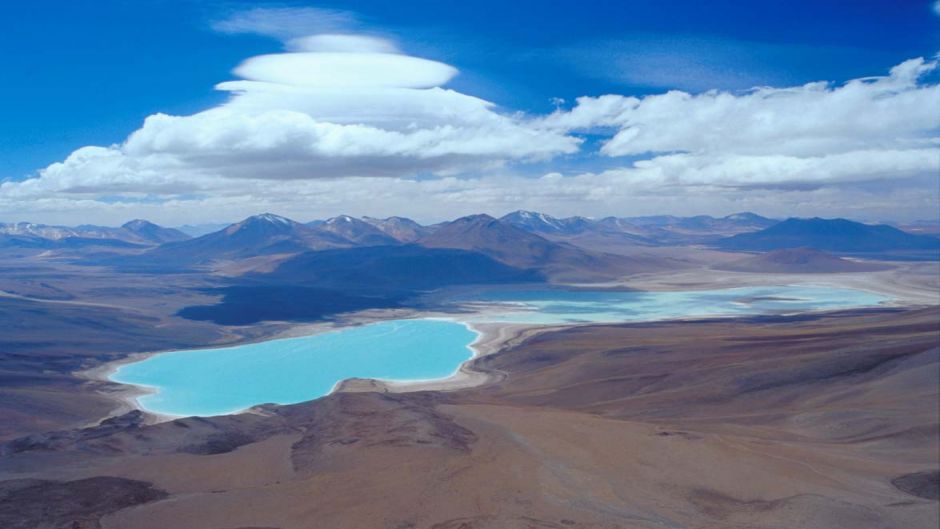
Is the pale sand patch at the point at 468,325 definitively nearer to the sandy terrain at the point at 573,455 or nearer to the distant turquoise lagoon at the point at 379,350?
the distant turquoise lagoon at the point at 379,350

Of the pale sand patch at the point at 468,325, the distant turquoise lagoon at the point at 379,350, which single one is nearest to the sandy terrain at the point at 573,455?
the pale sand patch at the point at 468,325

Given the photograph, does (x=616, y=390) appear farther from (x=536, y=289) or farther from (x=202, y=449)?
(x=536, y=289)

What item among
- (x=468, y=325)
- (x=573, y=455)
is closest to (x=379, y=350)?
(x=468, y=325)

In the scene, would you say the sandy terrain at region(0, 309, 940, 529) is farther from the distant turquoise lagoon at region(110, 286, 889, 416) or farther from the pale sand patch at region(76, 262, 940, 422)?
the distant turquoise lagoon at region(110, 286, 889, 416)

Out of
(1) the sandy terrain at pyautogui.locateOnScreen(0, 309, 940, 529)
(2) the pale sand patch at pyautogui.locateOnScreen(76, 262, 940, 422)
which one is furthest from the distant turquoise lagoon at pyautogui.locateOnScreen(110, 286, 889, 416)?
(1) the sandy terrain at pyautogui.locateOnScreen(0, 309, 940, 529)

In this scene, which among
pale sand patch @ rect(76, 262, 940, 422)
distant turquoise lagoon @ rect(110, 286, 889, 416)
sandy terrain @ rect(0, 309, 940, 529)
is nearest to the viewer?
sandy terrain @ rect(0, 309, 940, 529)

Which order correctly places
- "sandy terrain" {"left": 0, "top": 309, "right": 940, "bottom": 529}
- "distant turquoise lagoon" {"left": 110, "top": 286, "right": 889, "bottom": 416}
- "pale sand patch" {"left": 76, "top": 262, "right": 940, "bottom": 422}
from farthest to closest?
"distant turquoise lagoon" {"left": 110, "top": 286, "right": 889, "bottom": 416}
"pale sand patch" {"left": 76, "top": 262, "right": 940, "bottom": 422}
"sandy terrain" {"left": 0, "top": 309, "right": 940, "bottom": 529}

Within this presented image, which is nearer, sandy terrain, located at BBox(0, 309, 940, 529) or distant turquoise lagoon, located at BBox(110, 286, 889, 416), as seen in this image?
sandy terrain, located at BBox(0, 309, 940, 529)

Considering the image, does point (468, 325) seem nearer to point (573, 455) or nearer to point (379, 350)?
point (379, 350)
